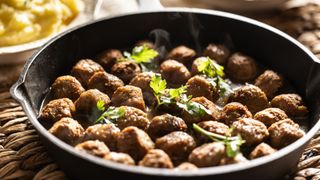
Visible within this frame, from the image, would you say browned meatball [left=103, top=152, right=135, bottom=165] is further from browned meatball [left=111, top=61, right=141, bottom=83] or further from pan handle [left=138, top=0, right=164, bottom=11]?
pan handle [left=138, top=0, right=164, bottom=11]

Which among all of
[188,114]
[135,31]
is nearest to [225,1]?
[135,31]

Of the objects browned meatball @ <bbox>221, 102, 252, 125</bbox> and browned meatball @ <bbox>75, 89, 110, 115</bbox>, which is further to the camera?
browned meatball @ <bbox>75, 89, 110, 115</bbox>

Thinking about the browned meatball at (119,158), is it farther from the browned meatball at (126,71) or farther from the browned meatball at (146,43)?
the browned meatball at (146,43)

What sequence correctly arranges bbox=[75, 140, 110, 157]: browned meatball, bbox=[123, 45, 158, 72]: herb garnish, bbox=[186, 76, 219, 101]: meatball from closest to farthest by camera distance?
bbox=[75, 140, 110, 157]: browned meatball < bbox=[186, 76, 219, 101]: meatball < bbox=[123, 45, 158, 72]: herb garnish

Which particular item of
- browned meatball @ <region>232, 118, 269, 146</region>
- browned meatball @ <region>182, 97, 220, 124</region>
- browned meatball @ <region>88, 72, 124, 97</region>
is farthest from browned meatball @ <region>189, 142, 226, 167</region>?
browned meatball @ <region>88, 72, 124, 97</region>

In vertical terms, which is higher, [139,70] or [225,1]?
[225,1]

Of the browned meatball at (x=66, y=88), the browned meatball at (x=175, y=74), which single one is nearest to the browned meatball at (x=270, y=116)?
the browned meatball at (x=175, y=74)

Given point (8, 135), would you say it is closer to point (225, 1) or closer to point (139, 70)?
point (139, 70)
